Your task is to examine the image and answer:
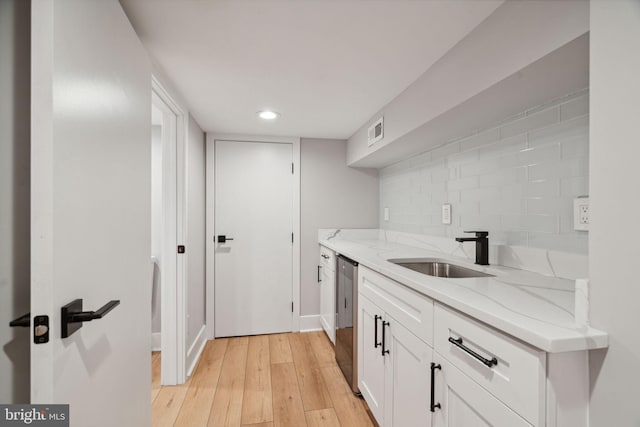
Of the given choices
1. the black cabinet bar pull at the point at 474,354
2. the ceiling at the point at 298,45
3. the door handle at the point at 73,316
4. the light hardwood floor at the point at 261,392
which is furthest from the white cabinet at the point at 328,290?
the door handle at the point at 73,316

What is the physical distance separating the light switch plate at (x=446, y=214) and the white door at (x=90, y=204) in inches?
72.5

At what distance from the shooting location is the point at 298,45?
1421 millimetres

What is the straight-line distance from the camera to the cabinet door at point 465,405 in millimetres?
797

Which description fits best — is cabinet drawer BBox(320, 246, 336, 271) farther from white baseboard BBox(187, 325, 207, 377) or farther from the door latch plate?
the door latch plate

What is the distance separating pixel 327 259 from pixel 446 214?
1.24 m

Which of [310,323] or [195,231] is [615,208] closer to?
[195,231]

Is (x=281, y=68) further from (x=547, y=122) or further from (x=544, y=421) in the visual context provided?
→ (x=544, y=421)

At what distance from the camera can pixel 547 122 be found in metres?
1.34

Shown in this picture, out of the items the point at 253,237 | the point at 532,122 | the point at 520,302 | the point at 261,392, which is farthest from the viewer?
the point at 253,237

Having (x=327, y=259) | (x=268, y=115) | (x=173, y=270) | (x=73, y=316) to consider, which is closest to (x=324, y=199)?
(x=327, y=259)

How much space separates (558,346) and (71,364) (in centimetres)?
123

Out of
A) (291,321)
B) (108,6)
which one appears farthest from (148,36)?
(291,321)

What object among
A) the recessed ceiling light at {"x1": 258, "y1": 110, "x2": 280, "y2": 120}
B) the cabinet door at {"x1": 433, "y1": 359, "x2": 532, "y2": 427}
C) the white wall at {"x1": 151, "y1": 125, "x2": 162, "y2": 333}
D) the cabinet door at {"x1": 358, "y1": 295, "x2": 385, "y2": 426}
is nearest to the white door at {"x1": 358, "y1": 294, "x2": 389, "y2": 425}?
the cabinet door at {"x1": 358, "y1": 295, "x2": 385, "y2": 426}

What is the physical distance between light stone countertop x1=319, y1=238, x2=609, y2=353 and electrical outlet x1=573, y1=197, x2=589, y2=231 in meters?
0.23
